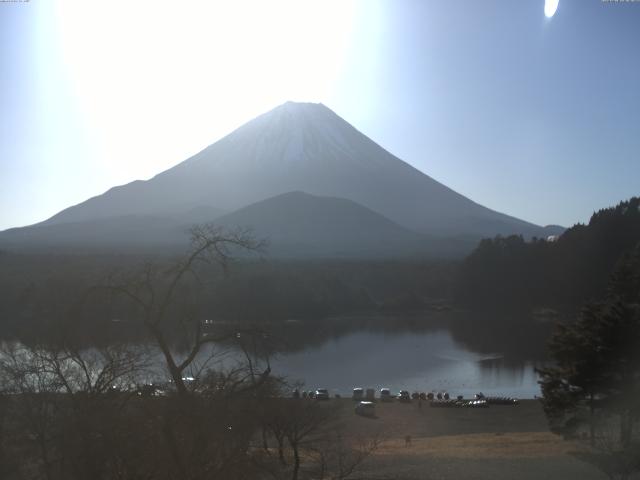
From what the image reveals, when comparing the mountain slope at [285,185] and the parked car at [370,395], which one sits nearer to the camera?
the parked car at [370,395]

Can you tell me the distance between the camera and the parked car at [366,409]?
1236 cm

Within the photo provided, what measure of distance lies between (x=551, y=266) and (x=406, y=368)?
49.3 feet

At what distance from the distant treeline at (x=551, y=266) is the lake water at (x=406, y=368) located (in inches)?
336

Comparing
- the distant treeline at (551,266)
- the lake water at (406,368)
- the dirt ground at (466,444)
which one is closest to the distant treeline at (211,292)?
the lake water at (406,368)

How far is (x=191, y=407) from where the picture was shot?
310 cm

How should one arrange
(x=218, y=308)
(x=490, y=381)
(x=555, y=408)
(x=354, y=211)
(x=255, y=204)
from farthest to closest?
(x=354, y=211), (x=255, y=204), (x=490, y=381), (x=218, y=308), (x=555, y=408)

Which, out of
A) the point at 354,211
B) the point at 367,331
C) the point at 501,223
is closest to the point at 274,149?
the point at 354,211

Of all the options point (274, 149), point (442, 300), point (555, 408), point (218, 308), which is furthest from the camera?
point (274, 149)

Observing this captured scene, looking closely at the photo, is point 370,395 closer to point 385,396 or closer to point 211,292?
point 385,396

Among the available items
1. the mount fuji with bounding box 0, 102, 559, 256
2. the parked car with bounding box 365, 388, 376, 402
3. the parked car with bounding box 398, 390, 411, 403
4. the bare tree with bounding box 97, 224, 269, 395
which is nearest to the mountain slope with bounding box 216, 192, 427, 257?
the mount fuji with bounding box 0, 102, 559, 256

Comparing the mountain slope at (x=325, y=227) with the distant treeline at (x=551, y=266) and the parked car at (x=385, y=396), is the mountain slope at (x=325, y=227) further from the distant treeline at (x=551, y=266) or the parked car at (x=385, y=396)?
the parked car at (x=385, y=396)

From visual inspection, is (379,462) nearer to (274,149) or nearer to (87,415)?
(87,415)

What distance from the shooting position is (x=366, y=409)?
12.5 metres

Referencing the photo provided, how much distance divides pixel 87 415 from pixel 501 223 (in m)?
75.6
